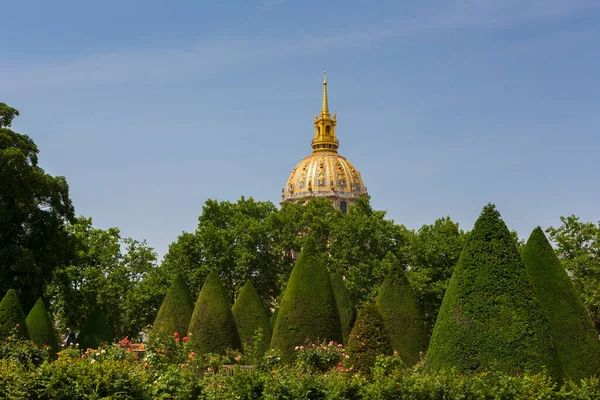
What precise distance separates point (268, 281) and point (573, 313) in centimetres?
3849

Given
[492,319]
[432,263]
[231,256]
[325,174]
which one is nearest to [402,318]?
[492,319]

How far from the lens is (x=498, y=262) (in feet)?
50.8

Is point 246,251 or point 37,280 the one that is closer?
point 37,280

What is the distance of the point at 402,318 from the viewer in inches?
1062

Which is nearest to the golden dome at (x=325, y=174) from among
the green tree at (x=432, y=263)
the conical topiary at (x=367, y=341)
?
the green tree at (x=432, y=263)

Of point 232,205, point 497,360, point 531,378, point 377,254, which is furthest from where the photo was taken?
point 232,205

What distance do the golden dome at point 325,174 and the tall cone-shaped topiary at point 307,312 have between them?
4408 inches

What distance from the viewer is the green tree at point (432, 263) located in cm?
4588

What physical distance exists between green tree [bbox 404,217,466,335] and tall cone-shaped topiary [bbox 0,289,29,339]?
25776 millimetres

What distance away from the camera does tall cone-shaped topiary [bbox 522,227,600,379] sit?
19.0 metres

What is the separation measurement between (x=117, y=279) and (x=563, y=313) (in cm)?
3976

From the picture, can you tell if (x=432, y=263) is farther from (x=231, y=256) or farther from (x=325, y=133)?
(x=325, y=133)

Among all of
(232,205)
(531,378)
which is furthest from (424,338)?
(232,205)

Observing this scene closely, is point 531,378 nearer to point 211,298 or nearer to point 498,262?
point 498,262
